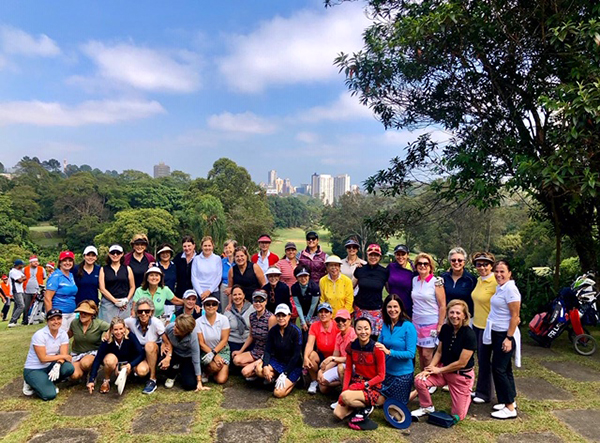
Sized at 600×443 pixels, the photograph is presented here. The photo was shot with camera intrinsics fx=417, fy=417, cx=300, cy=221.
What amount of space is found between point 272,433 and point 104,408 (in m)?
1.85

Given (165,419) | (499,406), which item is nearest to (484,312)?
(499,406)

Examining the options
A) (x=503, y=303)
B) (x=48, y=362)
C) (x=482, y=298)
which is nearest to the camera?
(x=503, y=303)

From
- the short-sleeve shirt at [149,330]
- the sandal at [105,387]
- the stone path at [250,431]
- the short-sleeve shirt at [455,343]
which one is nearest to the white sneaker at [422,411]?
the short-sleeve shirt at [455,343]

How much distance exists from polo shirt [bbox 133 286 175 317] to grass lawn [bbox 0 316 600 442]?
905mm

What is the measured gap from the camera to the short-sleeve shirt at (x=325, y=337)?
189 inches

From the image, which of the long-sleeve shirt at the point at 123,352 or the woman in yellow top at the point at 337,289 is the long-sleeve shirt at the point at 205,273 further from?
the woman in yellow top at the point at 337,289

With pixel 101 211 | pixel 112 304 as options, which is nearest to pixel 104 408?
pixel 112 304

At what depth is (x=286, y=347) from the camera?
188 inches

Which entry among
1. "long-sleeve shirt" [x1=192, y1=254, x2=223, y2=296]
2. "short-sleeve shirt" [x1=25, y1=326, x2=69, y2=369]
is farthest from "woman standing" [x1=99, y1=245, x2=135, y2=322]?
"long-sleeve shirt" [x1=192, y1=254, x2=223, y2=296]

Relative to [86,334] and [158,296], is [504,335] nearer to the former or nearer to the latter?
[158,296]

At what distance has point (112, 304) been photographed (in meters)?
5.47

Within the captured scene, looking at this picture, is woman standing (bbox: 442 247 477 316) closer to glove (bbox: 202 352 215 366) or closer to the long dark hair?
the long dark hair

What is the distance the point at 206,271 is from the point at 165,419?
2.08 metres

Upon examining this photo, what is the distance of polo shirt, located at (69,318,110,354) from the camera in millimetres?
4969
